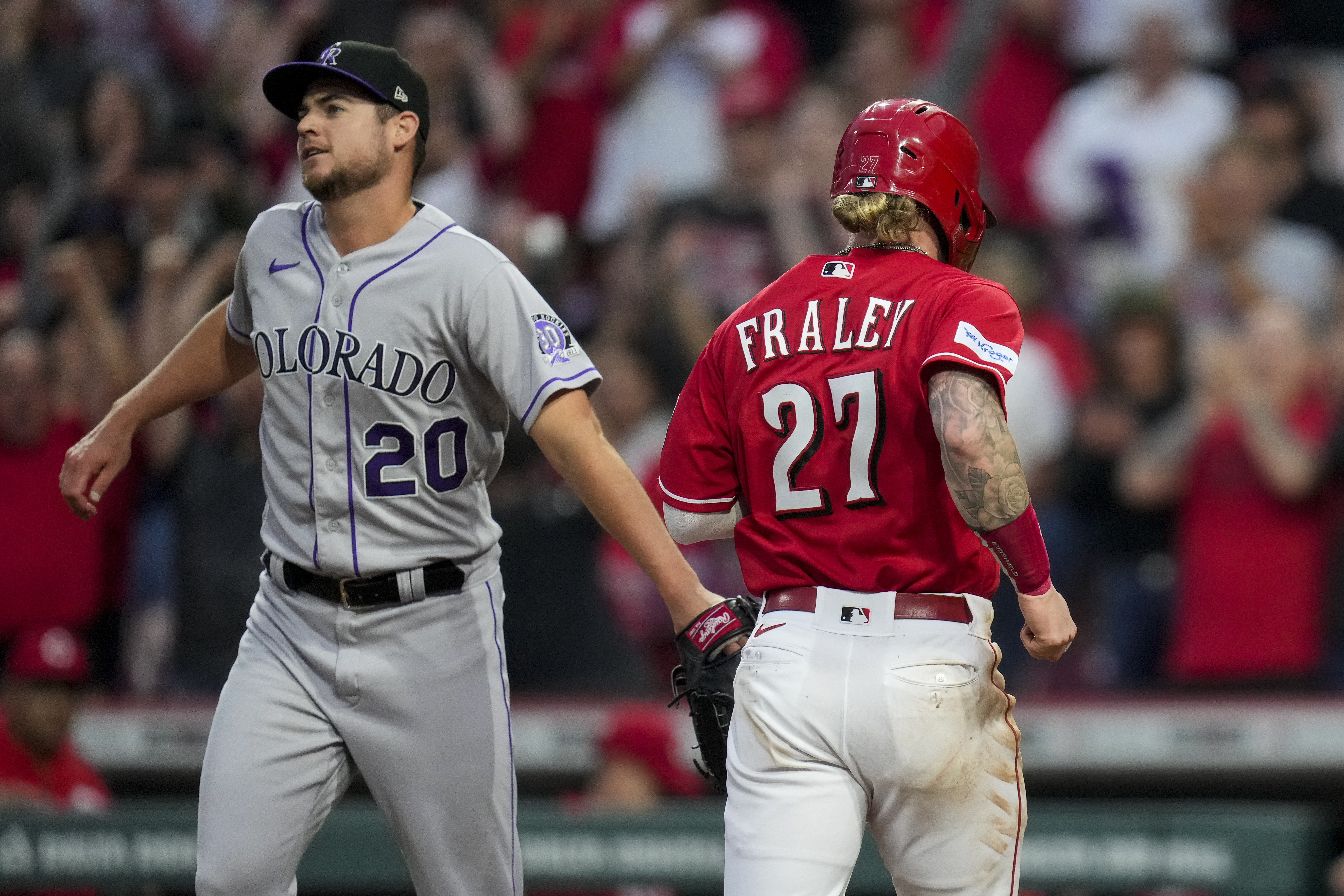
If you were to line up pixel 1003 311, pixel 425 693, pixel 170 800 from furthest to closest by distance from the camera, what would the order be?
1. pixel 170 800
2. pixel 425 693
3. pixel 1003 311

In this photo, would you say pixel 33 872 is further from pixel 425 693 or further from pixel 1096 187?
pixel 1096 187

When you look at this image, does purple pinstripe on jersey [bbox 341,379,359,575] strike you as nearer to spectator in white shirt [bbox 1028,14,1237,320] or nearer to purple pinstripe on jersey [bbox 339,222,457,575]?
purple pinstripe on jersey [bbox 339,222,457,575]

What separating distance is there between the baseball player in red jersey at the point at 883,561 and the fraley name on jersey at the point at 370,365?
0.57 meters

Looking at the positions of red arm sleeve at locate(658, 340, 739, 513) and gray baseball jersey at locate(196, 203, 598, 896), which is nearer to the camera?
red arm sleeve at locate(658, 340, 739, 513)

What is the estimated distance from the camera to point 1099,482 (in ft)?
18.4

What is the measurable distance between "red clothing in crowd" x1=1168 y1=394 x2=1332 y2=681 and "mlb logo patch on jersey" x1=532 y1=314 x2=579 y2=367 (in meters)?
3.08

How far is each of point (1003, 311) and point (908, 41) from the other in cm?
488

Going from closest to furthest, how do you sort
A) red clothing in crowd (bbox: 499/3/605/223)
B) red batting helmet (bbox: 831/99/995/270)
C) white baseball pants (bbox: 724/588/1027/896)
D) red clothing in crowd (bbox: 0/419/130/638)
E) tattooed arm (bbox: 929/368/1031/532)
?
tattooed arm (bbox: 929/368/1031/532) → white baseball pants (bbox: 724/588/1027/896) → red batting helmet (bbox: 831/99/995/270) → red clothing in crowd (bbox: 0/419/130/638) → red clothing in crowd (bbox: 499/3/605/223)

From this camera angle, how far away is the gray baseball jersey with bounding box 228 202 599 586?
2980mm

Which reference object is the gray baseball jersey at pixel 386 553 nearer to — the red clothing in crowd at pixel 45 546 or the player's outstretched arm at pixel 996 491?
the player's outstretched arm at pixel 996 491

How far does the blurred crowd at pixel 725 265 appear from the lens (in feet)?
18.0

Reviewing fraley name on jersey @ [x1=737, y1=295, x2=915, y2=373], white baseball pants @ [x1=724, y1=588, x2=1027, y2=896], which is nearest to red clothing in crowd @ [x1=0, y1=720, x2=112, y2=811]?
white baseball pants @ [x1=724, y1=588, x2=1027, y2=896]

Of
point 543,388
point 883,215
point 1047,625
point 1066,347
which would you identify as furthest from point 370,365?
point 1066,347

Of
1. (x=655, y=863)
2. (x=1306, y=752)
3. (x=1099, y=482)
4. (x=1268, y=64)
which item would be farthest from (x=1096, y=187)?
(x=655, y=863)
